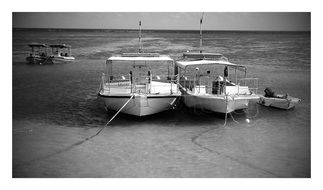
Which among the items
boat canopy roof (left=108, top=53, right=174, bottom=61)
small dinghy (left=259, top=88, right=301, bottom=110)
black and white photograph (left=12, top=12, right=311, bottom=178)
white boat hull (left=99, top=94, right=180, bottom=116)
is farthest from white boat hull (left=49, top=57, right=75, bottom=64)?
small dinghy (left=259, top=88, right=301, bottom=110)

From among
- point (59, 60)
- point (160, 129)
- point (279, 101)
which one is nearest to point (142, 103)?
point (160, 129)

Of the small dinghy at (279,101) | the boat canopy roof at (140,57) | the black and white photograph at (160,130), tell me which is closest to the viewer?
the black and white photograph at (160,130)

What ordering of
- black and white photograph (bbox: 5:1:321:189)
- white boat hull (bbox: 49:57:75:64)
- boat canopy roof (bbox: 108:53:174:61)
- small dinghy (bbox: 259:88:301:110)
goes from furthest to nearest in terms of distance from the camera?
white boat hull (bbox: 49:57:75:64), small dinghy (bbox: 259:88:301:110), boat canopy roof (bbox: 108:53:174:61), black and white photograph (bbox: 5:1:321:189)

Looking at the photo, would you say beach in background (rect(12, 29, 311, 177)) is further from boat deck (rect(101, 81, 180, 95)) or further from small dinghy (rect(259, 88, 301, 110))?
boat deck (rect(101, 81, 180, 95))

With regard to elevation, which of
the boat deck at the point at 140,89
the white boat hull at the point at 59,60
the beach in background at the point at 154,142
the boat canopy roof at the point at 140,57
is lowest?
the beach in background at the point at 154,142

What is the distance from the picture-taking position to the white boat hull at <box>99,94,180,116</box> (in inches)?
491

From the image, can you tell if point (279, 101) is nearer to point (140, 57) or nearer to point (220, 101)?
point (220, 101)

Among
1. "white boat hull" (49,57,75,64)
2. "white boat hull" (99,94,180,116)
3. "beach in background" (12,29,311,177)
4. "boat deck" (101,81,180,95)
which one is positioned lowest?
"beach in background" (12,29,311,177)

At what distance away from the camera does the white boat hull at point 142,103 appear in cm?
1248

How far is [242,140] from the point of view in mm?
11102

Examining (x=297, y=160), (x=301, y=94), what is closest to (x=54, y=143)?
(x=297, y=160)

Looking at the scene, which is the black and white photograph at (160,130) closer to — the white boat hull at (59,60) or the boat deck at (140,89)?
the boat deck at (140,89)

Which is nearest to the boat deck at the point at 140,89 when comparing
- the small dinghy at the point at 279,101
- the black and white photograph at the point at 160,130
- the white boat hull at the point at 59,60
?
the black and white photograph at the point at 160,130

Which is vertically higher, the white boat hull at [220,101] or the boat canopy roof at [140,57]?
the boat canopy roof at [140,57]
